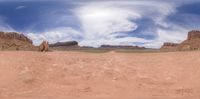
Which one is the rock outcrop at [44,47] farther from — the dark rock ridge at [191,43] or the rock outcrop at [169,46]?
the rock outcrop at [169,46]

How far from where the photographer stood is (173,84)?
24812mm

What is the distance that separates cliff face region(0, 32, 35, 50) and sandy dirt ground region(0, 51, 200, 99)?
441 inches

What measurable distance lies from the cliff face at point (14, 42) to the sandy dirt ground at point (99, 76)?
36.8 ft

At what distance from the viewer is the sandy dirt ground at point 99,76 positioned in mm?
23031

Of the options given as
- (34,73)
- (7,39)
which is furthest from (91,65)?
(7,39)

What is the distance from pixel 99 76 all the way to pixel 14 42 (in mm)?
17326

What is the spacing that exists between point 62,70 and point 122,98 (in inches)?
198

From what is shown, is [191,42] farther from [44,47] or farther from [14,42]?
[44,47]

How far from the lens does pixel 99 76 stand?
82.4ft

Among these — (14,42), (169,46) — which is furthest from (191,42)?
(14,42)

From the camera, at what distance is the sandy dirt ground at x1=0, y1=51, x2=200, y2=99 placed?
23.0 metres

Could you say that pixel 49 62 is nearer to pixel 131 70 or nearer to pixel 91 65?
pixel 91 65

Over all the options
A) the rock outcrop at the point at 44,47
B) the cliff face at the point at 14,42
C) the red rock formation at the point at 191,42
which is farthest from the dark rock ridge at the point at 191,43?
the rock outcrop at the point at 44,47

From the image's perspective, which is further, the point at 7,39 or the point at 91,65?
the point at 7,39
